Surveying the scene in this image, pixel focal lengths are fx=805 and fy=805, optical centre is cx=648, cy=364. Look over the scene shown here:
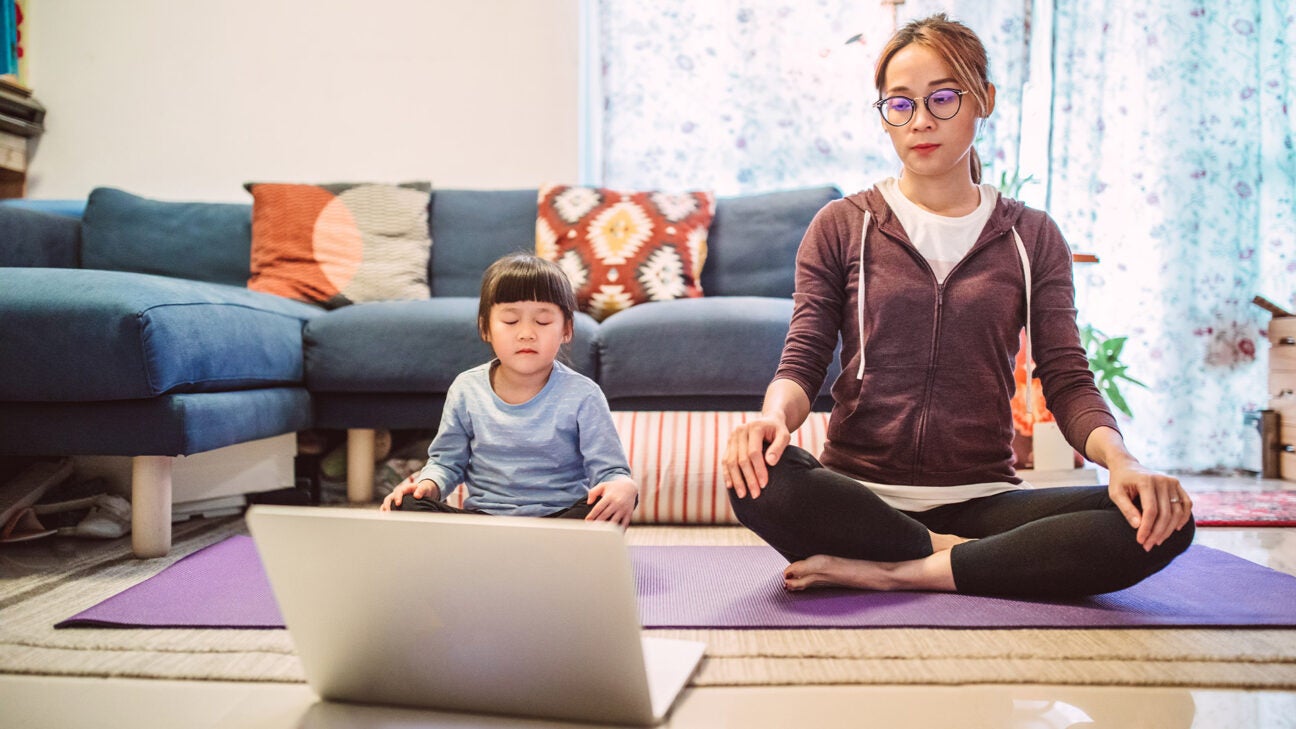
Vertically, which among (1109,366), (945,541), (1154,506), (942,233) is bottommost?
(945,541)

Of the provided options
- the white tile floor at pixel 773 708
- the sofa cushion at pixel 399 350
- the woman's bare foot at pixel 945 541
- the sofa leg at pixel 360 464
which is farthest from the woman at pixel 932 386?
the sofa leg at pixel 360 464

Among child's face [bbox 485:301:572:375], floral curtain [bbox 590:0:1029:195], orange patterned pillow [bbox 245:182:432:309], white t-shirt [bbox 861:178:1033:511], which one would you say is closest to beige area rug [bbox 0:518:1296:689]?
white t-shirt [bbox 861:178:1033:511]

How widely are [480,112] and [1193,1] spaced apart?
98.7 inches

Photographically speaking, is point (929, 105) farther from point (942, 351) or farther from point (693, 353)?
point (693, 353)

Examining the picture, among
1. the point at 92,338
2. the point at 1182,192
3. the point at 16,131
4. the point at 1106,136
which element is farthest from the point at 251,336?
the point at 1182,192

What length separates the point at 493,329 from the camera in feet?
4.33

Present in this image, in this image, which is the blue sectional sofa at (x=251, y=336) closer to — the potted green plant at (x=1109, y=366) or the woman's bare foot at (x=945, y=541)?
the woman's bare foot at (x=945, y=541)

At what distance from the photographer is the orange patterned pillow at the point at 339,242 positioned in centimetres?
232

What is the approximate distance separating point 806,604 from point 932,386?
1.21 feet

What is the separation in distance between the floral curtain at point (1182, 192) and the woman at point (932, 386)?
1893 millimetres

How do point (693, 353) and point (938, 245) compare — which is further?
point (693, 353)

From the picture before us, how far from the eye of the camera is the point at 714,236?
2.46 meters

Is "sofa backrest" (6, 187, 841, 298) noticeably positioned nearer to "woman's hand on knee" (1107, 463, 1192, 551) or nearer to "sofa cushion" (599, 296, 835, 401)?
"sofa cushion" (599, 296, 835, 401)

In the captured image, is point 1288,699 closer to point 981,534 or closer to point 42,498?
point 981,534
